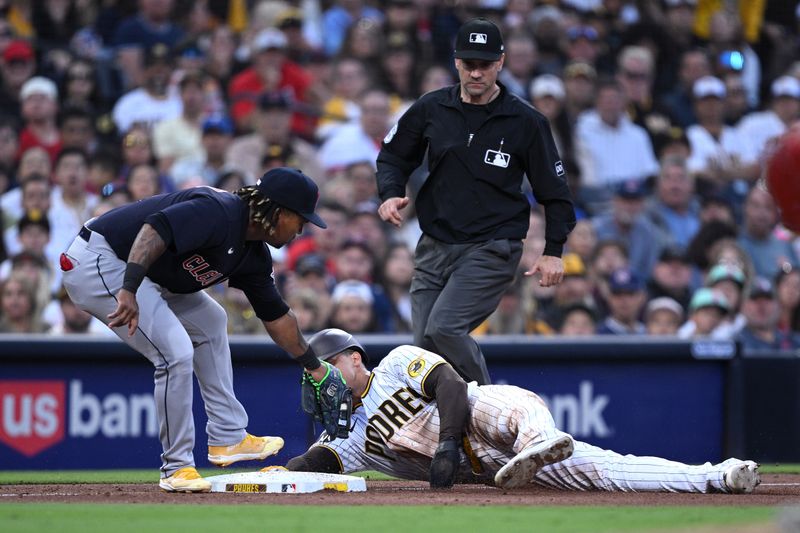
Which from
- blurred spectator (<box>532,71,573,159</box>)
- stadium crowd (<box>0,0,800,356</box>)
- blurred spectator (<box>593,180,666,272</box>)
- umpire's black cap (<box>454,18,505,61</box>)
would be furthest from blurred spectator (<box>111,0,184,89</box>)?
umpire's black cap (<box>454,18,505,61</box>)

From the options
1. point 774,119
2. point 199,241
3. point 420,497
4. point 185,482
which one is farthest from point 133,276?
point 774,119

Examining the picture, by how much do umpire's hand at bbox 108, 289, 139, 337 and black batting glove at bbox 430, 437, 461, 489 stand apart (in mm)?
1598

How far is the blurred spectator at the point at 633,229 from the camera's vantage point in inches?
510

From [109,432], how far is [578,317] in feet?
12.8

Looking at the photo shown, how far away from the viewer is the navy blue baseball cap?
670 centimetres

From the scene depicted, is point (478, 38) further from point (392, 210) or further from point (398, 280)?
point (398, 280)

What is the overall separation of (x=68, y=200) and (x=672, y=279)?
540 cm

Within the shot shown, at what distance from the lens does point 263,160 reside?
1220 centimetres

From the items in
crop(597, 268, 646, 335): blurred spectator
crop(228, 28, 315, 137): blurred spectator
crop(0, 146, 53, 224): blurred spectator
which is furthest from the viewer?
crop(228, 28, 315, 137): blurred spectator

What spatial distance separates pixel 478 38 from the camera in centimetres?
756

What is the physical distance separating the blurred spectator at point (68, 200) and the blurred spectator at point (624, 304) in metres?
4.49

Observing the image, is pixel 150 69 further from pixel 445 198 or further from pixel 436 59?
pixel 445 198

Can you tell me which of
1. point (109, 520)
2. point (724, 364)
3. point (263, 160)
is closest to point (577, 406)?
point (724, 364)

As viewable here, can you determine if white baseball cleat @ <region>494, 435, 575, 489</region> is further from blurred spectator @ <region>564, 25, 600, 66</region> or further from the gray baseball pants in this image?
blurred spectator @ <region>564, 25, 600, 66</region>
